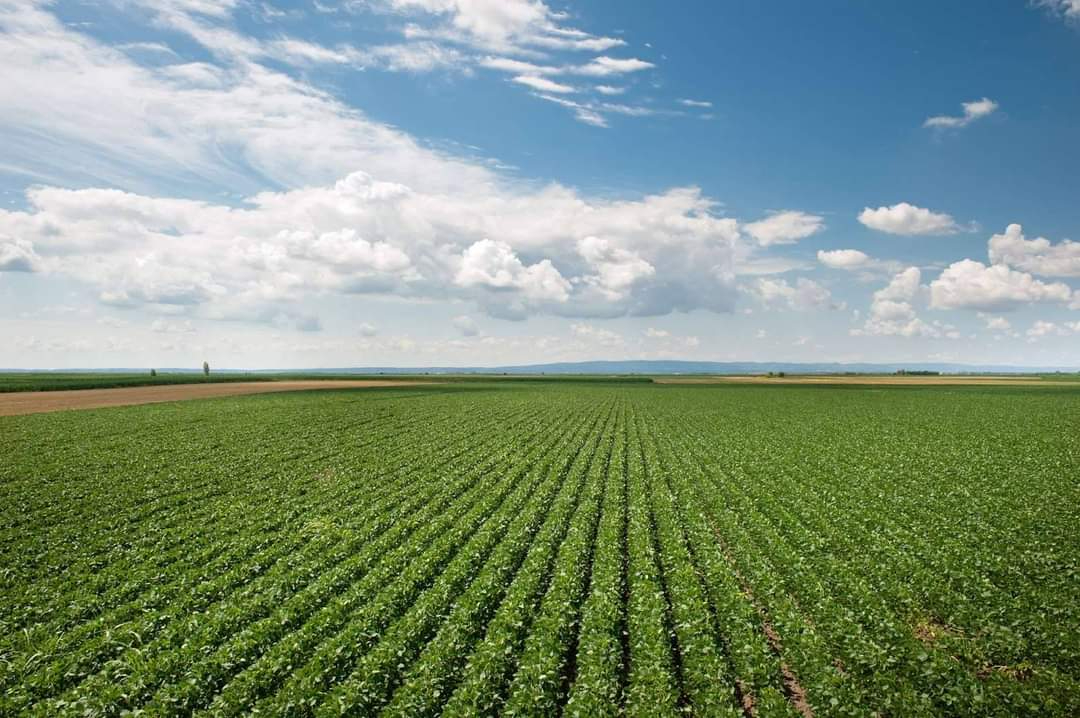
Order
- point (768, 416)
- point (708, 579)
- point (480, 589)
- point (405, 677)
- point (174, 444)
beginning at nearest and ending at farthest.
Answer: point (405, 677) → point (480, 589) → point (708, 579) → point (174, 444) → point (768, 416)

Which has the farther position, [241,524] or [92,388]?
[92,388]

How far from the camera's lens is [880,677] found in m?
11.1

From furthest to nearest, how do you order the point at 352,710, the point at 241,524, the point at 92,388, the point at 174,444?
the point at 92,388 → the point at 174,444 → the point at 241,524 → the point at 352,710

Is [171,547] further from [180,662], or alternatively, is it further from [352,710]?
[352,710]

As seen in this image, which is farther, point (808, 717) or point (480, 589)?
point (480, 589)

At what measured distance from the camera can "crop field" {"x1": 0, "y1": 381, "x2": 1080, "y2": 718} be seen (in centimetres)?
1074

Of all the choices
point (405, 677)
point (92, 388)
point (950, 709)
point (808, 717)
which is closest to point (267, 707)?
point (405, 677)

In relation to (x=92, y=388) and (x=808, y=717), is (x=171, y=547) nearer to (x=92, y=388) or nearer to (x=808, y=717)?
(x=808, y=717)

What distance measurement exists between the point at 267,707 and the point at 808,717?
967 cm

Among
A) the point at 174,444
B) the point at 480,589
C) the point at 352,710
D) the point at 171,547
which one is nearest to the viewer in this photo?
the point at 352,710

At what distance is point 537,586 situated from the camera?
50.0 ft

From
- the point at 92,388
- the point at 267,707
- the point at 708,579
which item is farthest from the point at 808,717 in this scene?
the point at 92,388

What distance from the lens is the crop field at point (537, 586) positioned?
1074cm

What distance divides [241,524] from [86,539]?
474cm
